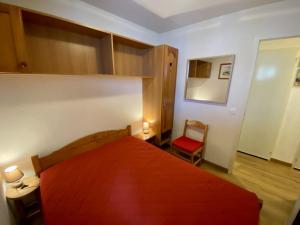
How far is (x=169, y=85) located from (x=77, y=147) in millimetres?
1902

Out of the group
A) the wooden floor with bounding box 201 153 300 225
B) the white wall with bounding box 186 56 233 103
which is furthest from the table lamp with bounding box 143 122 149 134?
the wooden floor with bounding box 201 153 300 225

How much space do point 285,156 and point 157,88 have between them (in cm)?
291

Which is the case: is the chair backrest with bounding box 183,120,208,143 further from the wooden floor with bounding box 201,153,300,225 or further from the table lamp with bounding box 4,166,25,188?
the table lamp with bounding box 4,166,25,188

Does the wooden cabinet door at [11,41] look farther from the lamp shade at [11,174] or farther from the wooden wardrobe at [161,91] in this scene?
the wooden wardrobe at [161,91]

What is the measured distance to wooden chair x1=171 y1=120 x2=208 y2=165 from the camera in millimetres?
2367

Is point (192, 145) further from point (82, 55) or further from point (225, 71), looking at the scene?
point (82, 55)

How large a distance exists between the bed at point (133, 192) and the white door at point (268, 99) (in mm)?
2225

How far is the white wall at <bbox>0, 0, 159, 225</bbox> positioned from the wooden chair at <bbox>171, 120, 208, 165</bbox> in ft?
4.12

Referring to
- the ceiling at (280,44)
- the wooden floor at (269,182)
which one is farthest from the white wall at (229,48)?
the ceiling at (280,44)

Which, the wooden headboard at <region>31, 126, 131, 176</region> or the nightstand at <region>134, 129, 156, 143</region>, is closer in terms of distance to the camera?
the wooden headboard at <region>31, 126, 131, 176</region>

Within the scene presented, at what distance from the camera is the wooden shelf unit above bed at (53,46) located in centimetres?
108

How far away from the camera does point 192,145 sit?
8.04 feet

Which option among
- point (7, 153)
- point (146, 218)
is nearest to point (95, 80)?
point (7, 153)

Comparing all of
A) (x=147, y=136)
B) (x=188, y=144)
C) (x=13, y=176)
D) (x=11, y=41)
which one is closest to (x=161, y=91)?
(x=147, y=136)
